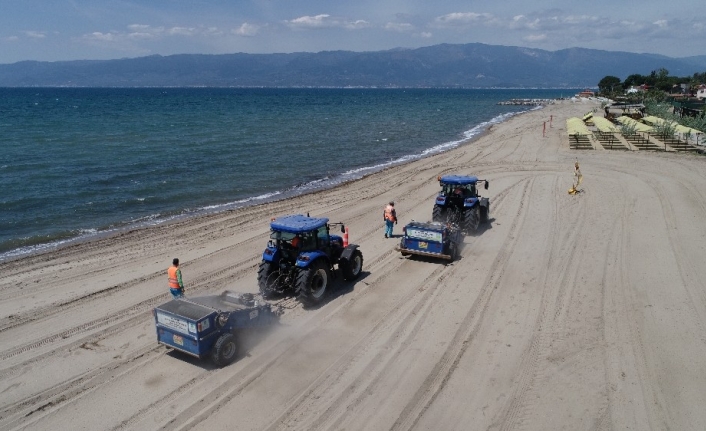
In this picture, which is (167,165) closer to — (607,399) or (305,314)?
(305,314)

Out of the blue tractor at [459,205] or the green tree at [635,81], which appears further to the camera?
the green tree at [635,81]

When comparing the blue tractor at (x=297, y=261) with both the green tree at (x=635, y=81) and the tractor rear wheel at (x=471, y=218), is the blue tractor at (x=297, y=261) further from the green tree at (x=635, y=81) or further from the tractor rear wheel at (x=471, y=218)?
→ the green tree at (x=635, y=81)

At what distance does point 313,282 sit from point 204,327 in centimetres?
338

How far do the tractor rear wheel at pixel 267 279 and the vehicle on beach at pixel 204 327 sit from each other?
1.70 m

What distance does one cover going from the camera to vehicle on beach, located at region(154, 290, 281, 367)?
359 inches

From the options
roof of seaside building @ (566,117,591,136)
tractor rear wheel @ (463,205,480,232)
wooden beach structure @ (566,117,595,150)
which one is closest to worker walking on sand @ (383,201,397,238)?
tractor rear wheel @ (463,205,480,232)

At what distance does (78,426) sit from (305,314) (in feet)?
16.9

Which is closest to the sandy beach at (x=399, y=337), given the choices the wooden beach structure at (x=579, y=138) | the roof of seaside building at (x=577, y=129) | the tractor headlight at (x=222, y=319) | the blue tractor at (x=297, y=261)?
the blue tractor at (x=297, y=261)

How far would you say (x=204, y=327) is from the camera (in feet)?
29.8

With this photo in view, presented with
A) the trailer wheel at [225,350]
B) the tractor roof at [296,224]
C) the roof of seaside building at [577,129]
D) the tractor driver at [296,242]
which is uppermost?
the roof of seaside building at [577,129]

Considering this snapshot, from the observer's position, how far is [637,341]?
10453 mm

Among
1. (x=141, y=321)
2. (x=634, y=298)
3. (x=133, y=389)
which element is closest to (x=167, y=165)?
(x=141, y=321)

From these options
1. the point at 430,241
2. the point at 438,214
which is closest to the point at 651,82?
the point at 438,214

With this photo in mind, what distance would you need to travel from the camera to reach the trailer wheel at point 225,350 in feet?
30.4
